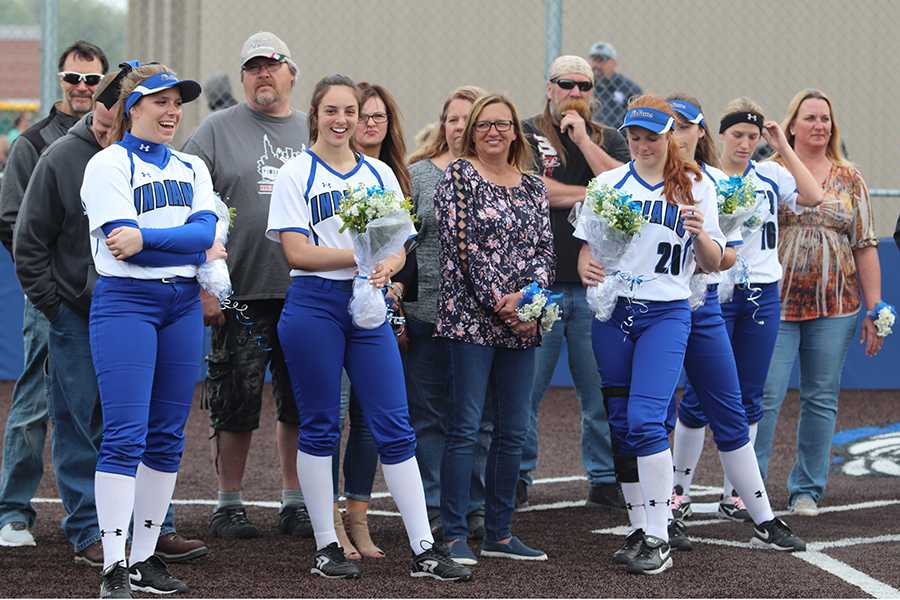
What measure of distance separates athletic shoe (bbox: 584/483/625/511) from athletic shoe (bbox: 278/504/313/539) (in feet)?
5.51

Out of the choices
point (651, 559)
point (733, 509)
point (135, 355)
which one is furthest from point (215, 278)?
point (733, 509)

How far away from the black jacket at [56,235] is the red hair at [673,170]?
239cm

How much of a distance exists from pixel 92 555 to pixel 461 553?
1.54 m

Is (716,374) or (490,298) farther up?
(490,298)

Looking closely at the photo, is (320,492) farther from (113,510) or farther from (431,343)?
(431,343)

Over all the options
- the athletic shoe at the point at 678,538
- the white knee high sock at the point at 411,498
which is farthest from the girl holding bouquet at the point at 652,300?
the white knee high sock at the point at 411,498

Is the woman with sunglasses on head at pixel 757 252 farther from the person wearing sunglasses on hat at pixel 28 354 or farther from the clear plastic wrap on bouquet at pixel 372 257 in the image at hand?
the person wearing sunglasses on hat at pixel 28 354

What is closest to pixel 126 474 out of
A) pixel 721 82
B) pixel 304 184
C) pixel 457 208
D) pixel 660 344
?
pixel 304 184

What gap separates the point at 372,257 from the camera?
5.90m

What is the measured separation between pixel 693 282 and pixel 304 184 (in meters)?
1.79

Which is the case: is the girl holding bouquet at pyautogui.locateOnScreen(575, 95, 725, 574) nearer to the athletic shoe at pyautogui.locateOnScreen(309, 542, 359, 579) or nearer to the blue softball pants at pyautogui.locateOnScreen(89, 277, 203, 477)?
the athletic shoe at pyautogui.locateOnScreen(309, 542, 359, 579)

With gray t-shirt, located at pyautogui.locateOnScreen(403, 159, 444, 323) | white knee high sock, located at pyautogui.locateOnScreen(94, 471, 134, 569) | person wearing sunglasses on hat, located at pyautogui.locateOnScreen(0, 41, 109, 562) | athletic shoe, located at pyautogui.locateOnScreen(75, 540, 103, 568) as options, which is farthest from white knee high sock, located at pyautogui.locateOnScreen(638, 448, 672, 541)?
person wearing sunglasses on hat, located at pyautogui.locateOnScreen(0, 41, 109, 562)

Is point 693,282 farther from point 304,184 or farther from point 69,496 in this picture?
point 69,496

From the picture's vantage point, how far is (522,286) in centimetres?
633
